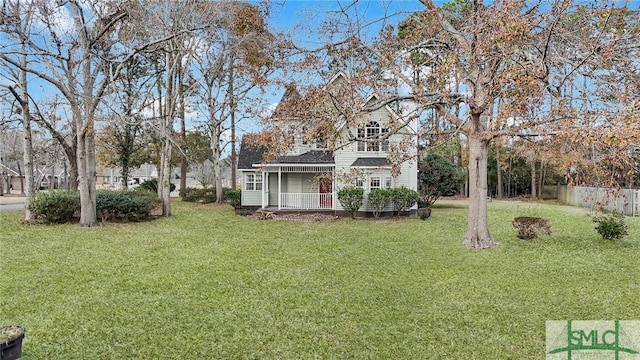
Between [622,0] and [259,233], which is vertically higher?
[622,0]

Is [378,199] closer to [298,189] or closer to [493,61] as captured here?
[298,189]

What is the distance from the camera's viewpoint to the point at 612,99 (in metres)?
8.75

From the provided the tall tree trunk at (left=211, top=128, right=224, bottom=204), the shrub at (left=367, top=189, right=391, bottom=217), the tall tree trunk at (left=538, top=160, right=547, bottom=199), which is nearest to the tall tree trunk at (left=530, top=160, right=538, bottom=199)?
the tall tree trunk at (left=538, top=160, right=547, bottom=199)

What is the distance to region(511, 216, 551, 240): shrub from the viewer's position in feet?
38.6

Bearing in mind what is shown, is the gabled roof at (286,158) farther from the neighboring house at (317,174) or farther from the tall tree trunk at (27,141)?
the tall tree trunk at (27,141)

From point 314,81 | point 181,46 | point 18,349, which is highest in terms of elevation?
point 181,46

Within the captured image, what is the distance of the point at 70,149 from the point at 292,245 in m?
12.2

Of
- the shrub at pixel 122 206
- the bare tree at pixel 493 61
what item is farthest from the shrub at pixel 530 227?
the shrub at pixel 122 206

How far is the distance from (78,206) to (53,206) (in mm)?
819

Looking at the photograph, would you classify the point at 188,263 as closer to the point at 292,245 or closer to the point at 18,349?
the point at 292,245

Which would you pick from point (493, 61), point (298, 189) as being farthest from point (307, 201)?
point (493, 61)

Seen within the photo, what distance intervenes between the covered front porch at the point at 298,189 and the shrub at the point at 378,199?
6.54 ft

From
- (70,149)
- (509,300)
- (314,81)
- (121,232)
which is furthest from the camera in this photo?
(70,149)

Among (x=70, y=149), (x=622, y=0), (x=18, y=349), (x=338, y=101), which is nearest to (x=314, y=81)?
(x=338, y=101)
